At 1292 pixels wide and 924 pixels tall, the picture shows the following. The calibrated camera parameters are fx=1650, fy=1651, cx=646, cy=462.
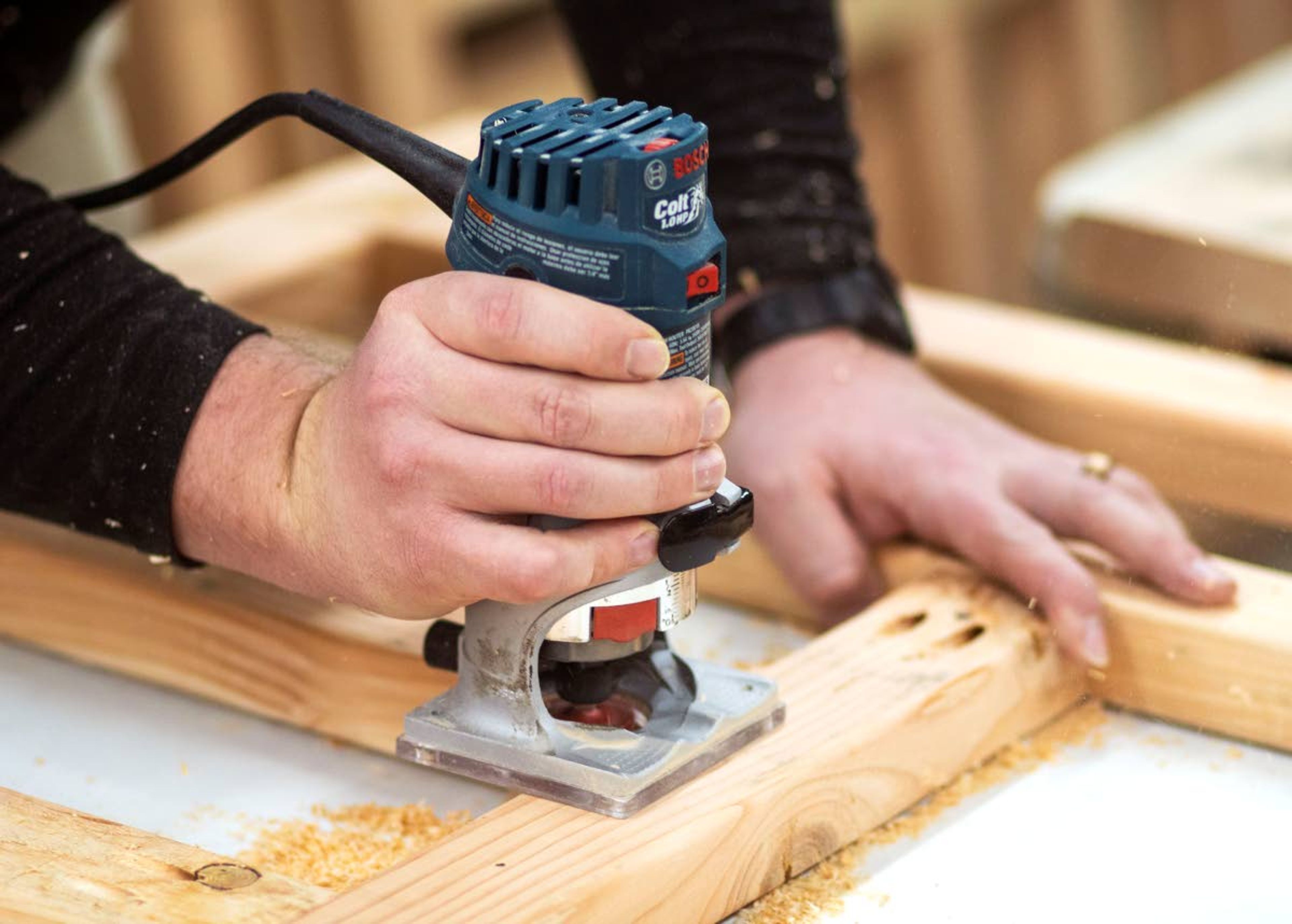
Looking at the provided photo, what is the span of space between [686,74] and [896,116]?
7.61 ft

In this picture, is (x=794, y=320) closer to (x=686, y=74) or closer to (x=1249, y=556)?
(x=686, y=74)

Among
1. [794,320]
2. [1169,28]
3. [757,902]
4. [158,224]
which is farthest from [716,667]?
[1169,28]

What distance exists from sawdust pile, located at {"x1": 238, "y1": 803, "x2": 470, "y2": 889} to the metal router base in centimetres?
5

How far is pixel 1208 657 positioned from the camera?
0.97 metres

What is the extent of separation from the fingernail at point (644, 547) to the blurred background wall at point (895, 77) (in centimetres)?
162

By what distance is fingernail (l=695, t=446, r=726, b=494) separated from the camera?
2.48 feet

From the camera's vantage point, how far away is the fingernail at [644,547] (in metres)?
0.76

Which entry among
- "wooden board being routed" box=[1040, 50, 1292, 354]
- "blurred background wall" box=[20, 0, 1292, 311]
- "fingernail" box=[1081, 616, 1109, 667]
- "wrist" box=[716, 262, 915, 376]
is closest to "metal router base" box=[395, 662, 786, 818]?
"fingernail" box=[1081, 616, 1109, 667]

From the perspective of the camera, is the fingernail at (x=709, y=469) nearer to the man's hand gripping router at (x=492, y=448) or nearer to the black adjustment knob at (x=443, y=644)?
the man's hand gripping router at (x=492, y=448)

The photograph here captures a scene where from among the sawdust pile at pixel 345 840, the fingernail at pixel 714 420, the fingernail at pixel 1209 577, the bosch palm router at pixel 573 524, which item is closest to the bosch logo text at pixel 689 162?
the bosch palm router at pixel 573 524

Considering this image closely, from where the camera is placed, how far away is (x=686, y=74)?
1240 mm

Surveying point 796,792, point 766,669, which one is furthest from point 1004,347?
point 796,792

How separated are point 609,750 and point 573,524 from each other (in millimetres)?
127

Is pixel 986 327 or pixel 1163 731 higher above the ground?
pixel 986 327
